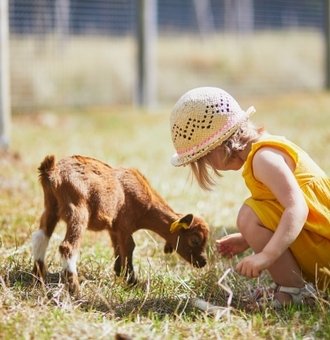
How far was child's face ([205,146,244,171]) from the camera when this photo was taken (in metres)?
3.02

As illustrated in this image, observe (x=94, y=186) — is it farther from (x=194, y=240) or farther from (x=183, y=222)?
(x=194, y=240)

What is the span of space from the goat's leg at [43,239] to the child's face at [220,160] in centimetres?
69

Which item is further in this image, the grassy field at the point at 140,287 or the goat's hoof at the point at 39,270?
the goat's hoof at the point at 39,270

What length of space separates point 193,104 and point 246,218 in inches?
19.8

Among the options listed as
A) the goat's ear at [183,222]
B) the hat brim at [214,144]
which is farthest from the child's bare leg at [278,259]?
the goat's ear at [183,222]

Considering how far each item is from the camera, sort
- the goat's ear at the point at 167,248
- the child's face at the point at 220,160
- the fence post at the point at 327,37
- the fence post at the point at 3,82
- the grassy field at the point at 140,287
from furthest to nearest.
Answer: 1. the fence post at the point at 327,37
2. the fence post at the point at 3,82
3. the goat's ear at the point at 167,248
4. the child's face at the point at 220,160
5. the grassy field at the point at 140,287

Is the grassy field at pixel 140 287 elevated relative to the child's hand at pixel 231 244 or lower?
lower

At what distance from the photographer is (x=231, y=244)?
324 centimetres

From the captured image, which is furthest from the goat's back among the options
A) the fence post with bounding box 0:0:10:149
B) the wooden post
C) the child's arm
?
the wooden post

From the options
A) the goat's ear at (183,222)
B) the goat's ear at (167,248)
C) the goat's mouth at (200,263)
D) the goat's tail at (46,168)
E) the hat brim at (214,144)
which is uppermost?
the hat brim at (214,144)

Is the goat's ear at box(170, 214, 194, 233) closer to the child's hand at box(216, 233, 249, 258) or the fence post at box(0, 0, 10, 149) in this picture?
the child's hand at box(216, 233, 249, 258)

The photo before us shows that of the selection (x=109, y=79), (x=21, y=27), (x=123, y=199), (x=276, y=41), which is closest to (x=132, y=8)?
(x=109, y=79)

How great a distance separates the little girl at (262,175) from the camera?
2.92 metres

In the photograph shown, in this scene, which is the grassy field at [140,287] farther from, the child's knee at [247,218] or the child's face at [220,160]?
the child's face at [220,160]
